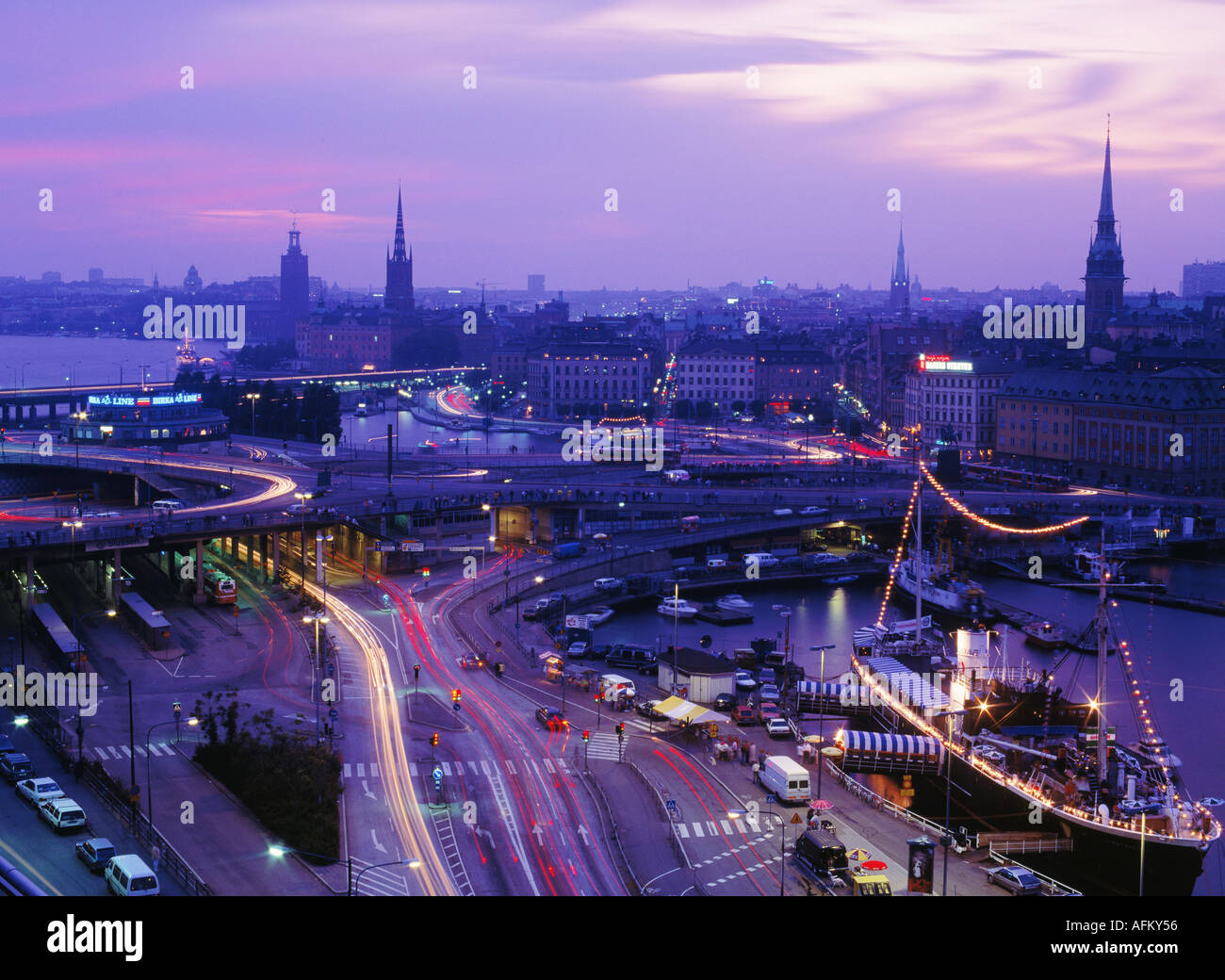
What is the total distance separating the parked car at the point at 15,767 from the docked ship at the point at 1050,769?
6967 mm

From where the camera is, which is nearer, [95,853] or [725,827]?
[95,853]

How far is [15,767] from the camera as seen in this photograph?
33.9 ft

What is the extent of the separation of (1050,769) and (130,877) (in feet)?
25.7

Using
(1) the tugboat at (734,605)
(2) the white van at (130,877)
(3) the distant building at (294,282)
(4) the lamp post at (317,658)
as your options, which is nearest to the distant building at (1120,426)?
(1) the tugboat at (734,605)

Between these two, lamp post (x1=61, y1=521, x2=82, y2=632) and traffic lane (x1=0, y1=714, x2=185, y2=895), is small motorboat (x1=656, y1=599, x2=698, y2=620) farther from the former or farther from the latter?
traffic lane (x1=0, y1=714, x2=185, y2=895)

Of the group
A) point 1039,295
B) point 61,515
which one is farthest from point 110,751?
point 1039,295

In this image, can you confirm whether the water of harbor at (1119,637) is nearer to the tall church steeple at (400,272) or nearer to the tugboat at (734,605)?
the tugboat at (734,605)

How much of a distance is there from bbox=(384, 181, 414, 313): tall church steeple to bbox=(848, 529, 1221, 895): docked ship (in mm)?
88272

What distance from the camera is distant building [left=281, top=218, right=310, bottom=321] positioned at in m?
122

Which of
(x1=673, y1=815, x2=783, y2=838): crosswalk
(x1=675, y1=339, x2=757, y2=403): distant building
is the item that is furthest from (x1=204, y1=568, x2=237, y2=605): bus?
(x1=675, y1=339, x2=757, y2=403): distant building

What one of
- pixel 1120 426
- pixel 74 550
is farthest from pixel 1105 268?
pixel 74 550

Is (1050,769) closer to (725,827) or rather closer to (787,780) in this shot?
(787,780)
